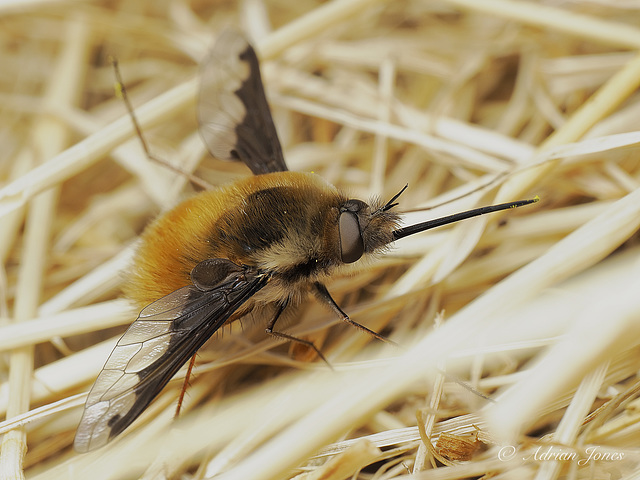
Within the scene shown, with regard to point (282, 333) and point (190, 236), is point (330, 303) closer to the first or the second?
point (282, 333)

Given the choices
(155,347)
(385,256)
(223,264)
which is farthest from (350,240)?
(155,347)

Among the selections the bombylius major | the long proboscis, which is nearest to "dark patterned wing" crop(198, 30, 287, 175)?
the bombylius major

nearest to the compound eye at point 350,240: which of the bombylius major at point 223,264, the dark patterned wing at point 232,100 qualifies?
the bombylius major at point 223,264

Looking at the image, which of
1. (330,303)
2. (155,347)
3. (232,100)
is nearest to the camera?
(155,347)

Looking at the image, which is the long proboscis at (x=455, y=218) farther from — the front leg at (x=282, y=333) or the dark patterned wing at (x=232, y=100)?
the dark patterned wing at (x=232, y=100)

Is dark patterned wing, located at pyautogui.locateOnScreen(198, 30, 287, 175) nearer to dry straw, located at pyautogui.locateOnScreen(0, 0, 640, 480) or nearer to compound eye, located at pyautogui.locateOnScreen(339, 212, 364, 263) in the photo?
dry straw, located at pyautogui.locateOnScreen(0, 0, 640, 480)
